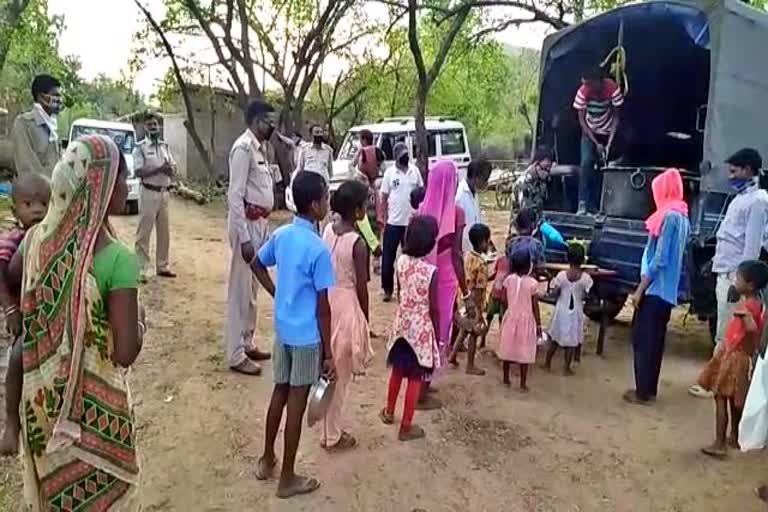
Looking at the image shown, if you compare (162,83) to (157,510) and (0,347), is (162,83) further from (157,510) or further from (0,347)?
(157,510)

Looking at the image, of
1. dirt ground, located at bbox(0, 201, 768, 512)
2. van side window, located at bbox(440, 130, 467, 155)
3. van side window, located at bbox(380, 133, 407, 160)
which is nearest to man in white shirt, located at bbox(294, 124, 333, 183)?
dirt ground, located at bbox(0, 201, 768, 512)

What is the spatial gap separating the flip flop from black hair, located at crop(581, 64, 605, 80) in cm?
514

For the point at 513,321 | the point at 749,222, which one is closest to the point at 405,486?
the point at 513,321

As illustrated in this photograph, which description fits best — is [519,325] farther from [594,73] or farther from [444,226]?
[594,73]

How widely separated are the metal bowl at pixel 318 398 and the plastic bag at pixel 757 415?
1892mm

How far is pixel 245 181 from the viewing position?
15.4 feet

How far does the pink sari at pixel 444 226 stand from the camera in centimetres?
454

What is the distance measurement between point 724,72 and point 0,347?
568cm

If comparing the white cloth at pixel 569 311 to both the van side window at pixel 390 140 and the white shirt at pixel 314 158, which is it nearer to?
the white shirt at pixel 314 158

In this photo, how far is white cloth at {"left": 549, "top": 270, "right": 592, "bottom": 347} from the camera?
533 cm

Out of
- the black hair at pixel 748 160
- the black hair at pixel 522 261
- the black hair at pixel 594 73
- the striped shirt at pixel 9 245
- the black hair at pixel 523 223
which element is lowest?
the black hair at pixel 522 261

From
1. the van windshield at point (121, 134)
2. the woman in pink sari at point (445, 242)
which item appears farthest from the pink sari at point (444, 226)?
the van windshield at point (121, 134)

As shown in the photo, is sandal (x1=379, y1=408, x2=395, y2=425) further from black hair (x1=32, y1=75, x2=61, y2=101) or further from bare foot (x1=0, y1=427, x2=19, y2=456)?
black hair (x1=32, y1=75, x2=61, y2=101)

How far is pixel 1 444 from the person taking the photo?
2.32 meters
